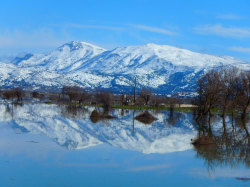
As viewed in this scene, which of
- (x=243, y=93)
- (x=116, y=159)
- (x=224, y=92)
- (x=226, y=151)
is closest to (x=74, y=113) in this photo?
(x=224, y=92)

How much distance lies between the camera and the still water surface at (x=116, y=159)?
1709 centimetres

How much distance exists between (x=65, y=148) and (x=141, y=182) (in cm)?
884

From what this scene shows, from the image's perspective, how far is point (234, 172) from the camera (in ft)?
62.4

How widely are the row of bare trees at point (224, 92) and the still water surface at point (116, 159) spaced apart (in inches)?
744

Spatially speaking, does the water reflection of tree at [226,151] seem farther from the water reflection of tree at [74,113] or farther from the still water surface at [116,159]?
the water reflection of tree at [74,113]

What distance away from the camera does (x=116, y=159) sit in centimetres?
2144

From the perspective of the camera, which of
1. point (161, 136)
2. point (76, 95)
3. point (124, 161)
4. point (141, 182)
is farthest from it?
point (76, 95)

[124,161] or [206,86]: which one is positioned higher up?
[206,86]

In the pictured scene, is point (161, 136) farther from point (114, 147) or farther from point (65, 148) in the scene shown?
point (65, 148)

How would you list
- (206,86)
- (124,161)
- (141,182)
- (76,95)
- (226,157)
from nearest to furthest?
(141,182) < (124,161) < (226,157) < (206,86) < (76,95)

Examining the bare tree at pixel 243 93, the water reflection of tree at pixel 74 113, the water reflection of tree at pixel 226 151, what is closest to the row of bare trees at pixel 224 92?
the bare tree at pixel 243 93

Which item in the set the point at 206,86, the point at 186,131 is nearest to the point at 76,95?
the point at 206,86

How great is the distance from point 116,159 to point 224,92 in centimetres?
3442

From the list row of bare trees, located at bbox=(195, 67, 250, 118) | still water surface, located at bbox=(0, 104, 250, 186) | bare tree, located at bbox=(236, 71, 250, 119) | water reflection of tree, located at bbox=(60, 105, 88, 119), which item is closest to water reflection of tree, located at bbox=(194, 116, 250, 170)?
still water surface, located at bbox=(0, 104, 250, 186)
